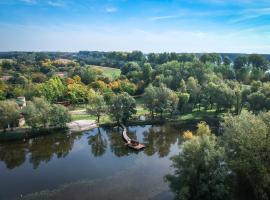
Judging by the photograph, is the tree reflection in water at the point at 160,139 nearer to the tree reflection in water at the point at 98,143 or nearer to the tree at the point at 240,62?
the tree reflection in water at the point at 98,143

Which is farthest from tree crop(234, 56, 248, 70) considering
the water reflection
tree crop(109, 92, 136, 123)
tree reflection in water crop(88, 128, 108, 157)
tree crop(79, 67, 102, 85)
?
tree reflection in water crop(88, 128, 108, 157)

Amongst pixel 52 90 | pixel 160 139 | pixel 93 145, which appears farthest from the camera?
pixel 52 90

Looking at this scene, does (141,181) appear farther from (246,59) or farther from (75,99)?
(246,59)

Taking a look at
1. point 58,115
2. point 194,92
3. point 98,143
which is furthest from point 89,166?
point 194,92

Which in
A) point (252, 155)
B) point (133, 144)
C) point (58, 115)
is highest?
point (252, 155)

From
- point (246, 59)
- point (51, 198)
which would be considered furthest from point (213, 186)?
point (246, 59)

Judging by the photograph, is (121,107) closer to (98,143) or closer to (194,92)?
(98,143)

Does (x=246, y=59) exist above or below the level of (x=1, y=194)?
above
